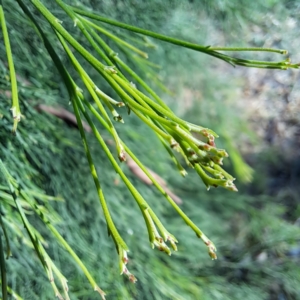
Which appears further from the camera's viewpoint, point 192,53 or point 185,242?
point 192,53

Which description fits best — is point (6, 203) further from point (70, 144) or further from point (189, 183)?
point (189, 183)

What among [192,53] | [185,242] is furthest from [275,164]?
[185,242]

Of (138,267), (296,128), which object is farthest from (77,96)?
(296,128)

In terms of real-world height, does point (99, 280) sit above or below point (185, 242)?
above

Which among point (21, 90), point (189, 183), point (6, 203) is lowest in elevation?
point (189, 183)

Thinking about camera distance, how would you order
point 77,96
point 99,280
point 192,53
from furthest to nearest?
point 192,53 < point 99,280 < point 77,96

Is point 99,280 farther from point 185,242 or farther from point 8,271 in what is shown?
point 185,242

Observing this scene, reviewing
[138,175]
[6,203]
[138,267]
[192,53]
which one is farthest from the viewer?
[192,53]
